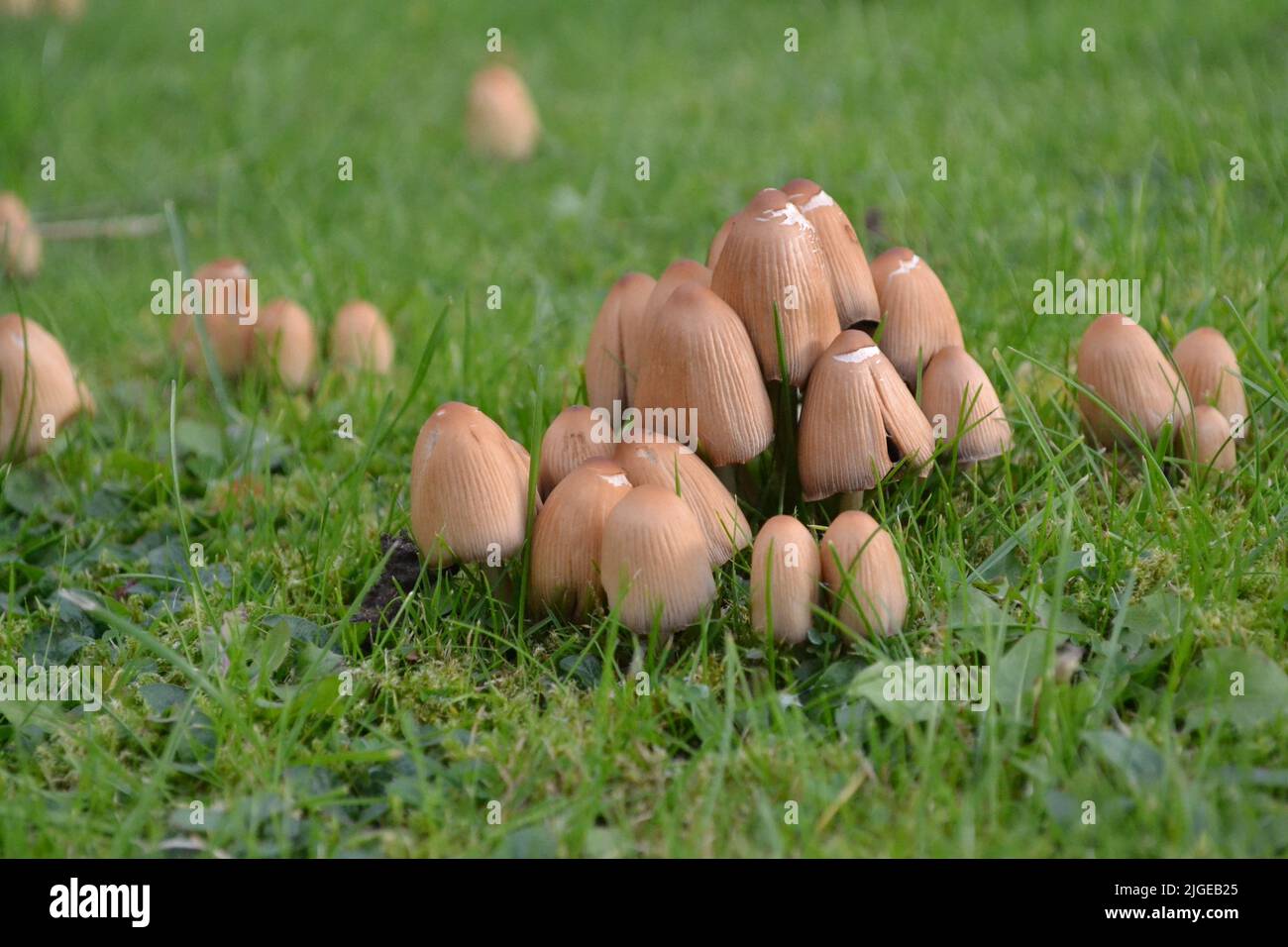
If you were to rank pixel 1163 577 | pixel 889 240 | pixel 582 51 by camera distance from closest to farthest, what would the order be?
pixel 1163 577
pixel 889 240
pixel 582 51

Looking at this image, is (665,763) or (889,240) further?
(889,240)

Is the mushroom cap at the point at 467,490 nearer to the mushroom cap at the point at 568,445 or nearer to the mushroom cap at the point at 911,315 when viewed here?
the mushroom cap at the point at 568,445

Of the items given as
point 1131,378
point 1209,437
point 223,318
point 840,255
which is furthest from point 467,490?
point 223,318

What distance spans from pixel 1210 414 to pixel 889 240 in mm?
1373

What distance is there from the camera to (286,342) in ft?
9.74

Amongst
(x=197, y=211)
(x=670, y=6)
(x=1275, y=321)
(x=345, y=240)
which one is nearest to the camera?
(x=1275, y=321)

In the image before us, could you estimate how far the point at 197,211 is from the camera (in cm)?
433

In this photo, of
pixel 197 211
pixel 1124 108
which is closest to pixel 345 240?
pixel 197 211

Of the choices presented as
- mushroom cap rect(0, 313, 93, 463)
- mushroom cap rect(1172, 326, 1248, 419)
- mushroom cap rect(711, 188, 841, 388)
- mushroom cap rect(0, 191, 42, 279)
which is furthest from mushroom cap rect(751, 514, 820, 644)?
mushroom cap rect(0, 191, 42, 279)

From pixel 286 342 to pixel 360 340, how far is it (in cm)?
17

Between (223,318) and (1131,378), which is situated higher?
(223,318)

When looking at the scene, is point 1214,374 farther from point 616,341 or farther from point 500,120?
point 500,120

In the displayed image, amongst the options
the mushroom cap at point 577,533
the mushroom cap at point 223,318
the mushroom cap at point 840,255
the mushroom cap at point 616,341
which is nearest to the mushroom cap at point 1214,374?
the mushroom cap at point 840,255
